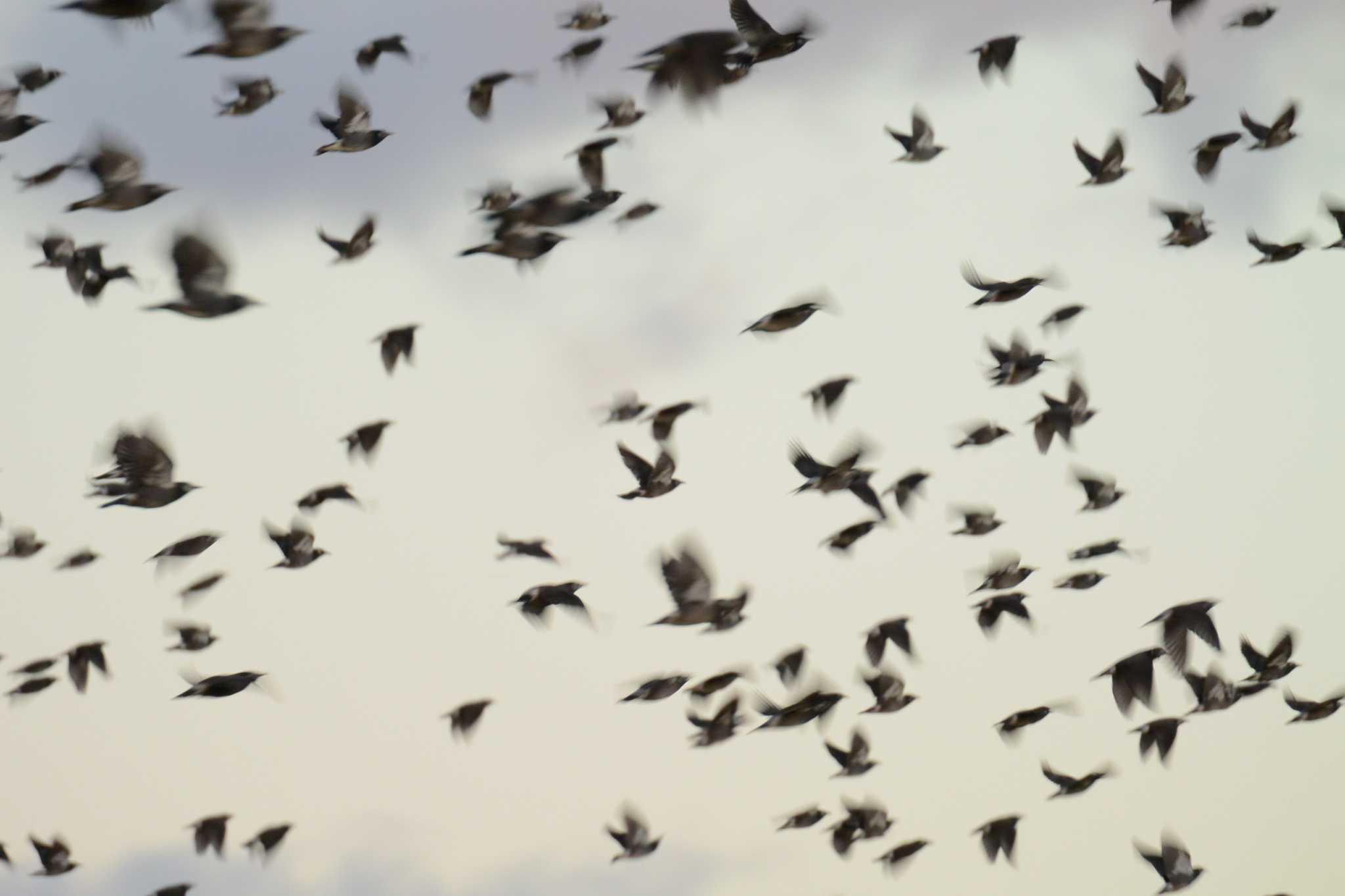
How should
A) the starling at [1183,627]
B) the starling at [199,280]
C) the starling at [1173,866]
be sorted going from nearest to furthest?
the starling at [199,280] < the starling at [1183,627] < the starling at [1173,866]

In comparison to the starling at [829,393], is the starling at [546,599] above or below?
below

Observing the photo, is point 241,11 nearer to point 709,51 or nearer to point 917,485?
point 709,51

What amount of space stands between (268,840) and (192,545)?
18.1 feet

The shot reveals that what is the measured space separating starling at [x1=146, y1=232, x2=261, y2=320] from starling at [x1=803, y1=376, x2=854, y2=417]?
1068 centimetres

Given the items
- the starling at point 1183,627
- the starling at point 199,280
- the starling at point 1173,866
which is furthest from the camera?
the starling at point 1173,866

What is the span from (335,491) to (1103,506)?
47.9 ft

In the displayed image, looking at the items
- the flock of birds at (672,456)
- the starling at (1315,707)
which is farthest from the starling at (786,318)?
the starling at (1315,707)

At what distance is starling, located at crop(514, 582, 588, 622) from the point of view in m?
29.0

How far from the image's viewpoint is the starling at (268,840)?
29.4 m

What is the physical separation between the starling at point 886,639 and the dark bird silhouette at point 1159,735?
14.2ft

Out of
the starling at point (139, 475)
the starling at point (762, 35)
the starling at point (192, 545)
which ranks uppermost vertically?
the starling at point (762, 35)

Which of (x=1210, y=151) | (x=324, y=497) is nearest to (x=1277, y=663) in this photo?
(x=1210, y=151)

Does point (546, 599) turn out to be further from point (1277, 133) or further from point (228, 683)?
point (1277, 133)

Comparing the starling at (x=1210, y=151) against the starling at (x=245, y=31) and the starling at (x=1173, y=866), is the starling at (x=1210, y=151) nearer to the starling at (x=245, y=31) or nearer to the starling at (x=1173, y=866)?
the starling at (x=1173, y=866)
